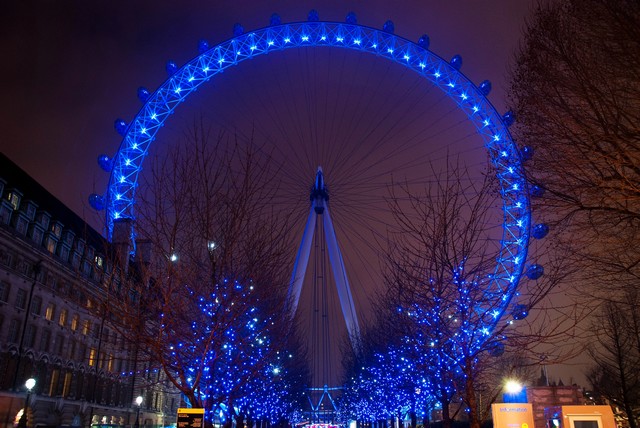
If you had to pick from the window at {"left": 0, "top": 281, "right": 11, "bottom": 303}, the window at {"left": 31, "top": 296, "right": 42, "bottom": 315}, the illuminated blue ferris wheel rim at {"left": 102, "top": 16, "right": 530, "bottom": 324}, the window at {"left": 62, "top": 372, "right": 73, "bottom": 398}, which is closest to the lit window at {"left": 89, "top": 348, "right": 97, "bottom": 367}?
the window at {"left": 62, "top": 372, "right": 73, "bottom": 398}

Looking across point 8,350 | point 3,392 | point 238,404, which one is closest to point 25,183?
point 8,350

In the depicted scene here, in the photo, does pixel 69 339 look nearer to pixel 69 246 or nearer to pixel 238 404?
pixel 69 246

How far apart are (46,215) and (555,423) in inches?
1786

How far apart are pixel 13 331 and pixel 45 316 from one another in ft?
17.6

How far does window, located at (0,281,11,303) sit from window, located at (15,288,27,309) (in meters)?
1.56

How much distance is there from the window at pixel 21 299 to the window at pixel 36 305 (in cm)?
110

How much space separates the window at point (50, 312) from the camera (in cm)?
5158

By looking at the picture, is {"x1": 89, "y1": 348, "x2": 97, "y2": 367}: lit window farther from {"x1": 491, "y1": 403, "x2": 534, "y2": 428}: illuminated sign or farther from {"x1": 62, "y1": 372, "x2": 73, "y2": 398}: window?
{"x1": 491, "y1": 403, "x2": 534, "y2": 428}: illuminated sign

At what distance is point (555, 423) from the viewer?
31.8 m

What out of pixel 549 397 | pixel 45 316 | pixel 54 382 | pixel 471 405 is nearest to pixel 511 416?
pixel 471 405

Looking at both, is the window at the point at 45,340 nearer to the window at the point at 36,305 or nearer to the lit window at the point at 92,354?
the window at the point at 36,305

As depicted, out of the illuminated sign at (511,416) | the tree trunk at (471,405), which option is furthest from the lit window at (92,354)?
the illuminated sign at (511,416)

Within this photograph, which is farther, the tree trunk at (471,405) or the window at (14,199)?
the window at (14,199)

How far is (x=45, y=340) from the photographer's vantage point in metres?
50.9
